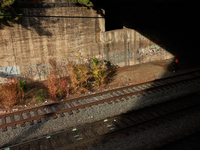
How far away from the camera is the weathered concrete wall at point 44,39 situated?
39.8 ft

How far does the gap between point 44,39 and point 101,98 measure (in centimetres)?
592

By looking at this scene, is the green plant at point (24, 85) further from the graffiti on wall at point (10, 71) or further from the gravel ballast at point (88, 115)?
the gravel ballast at point (88, 115)

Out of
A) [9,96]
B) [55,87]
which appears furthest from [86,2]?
[9,96]

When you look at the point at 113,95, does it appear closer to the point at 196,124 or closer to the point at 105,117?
the point at 105,117

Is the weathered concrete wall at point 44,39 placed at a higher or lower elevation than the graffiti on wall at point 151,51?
higher

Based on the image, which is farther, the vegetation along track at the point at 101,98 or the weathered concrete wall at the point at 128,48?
the weathered concrete wall at the point at 128,48

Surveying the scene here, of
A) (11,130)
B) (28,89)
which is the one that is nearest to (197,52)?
(28,89)

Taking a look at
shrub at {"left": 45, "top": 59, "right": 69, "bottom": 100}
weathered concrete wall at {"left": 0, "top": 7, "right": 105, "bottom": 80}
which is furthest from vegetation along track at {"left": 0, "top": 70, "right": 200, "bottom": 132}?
weathered concrete wall at {"left": 0, "top": 7, "right": 105, "bottom": 80}

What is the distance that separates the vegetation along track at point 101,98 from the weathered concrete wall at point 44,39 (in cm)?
426

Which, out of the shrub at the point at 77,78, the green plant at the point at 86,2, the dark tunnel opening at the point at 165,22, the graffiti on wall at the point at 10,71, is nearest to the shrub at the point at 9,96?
the graffiti on wall at the point at 10,71

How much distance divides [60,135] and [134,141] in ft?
9.73

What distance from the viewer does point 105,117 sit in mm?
9008

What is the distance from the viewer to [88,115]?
918 cm

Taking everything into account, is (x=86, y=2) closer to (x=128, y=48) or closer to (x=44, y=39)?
(x=44, y=39)
